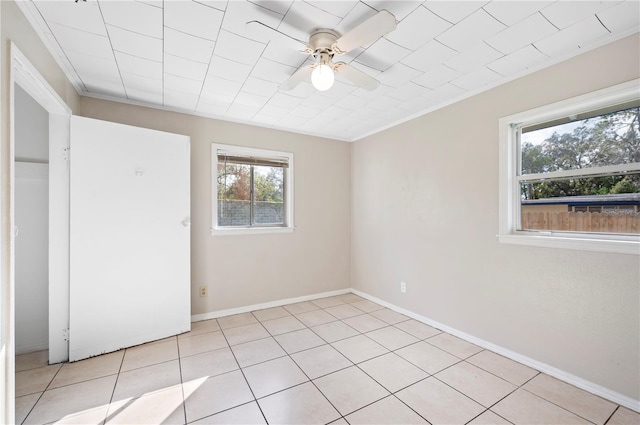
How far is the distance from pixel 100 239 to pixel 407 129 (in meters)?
3.31

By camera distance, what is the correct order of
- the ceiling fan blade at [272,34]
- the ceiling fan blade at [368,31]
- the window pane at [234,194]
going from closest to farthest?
the ceiling fan blade at [368,31] < the ceiling fan blade at [272,34] < the window pane at [234,194]

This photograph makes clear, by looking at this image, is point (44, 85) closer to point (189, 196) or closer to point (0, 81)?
point (0, 81)

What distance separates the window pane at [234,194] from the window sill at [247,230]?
11 cm

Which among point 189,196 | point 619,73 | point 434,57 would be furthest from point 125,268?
point 619,73

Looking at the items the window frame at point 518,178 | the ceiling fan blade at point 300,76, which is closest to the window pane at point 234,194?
the ceiling fan blade at point 300,76

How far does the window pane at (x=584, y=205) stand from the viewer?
1.82 meters

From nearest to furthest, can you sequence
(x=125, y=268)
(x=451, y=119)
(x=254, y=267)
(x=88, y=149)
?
(x=88, y=149)
(x=125, y=268)
(x=451, y=119)
(x=254, y=267)

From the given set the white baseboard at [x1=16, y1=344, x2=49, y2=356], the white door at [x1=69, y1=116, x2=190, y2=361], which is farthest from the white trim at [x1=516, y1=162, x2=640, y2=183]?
the white baseboard at [x1=16, y1=344, x2=49, y2=356]

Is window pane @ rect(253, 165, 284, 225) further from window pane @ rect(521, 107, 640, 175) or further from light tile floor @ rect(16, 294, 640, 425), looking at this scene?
window pane @ rect(521, 107, 640, 175)

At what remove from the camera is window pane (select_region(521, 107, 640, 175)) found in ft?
6.00

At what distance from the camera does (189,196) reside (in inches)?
113

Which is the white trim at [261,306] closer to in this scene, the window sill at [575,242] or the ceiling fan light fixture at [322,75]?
the window sill at [575,242]

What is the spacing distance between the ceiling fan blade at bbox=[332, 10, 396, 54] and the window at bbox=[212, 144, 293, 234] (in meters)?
2.10

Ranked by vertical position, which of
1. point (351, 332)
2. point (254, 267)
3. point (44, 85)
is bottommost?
point (351, 332)
